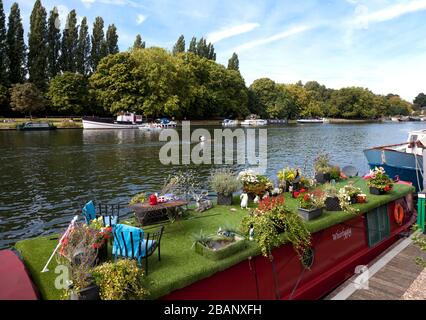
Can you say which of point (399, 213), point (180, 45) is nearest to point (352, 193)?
point (399, 213)

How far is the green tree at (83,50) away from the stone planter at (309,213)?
10355cm

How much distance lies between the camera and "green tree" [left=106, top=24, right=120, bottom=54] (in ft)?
352

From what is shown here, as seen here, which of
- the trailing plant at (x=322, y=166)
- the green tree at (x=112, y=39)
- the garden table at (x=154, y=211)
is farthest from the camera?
the green tree at (x=112, y=39)

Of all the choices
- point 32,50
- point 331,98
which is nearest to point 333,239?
point 32,50

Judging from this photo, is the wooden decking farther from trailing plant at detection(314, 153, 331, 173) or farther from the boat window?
trailing plant at detection(314, 153, 331, 173)

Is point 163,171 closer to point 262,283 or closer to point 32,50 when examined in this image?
point 262,283

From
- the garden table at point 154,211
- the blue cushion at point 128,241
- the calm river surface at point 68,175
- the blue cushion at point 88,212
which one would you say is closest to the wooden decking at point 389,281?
the garden table at point 154,211

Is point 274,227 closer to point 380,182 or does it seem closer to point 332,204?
point 332,204

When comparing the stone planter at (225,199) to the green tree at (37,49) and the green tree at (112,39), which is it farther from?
the green tree at (112,39)

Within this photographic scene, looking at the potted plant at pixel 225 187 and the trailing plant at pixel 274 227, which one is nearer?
the trailing plant at pixel 274 227

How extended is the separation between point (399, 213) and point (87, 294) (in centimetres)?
1427

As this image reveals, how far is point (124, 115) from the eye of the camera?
3423 inches

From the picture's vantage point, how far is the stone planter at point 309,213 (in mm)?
10266

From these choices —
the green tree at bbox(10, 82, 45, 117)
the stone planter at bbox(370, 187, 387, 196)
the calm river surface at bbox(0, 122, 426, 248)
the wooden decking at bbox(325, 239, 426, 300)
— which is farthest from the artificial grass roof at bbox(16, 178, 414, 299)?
the green tree at bbox(10, 82, 45, 117)
